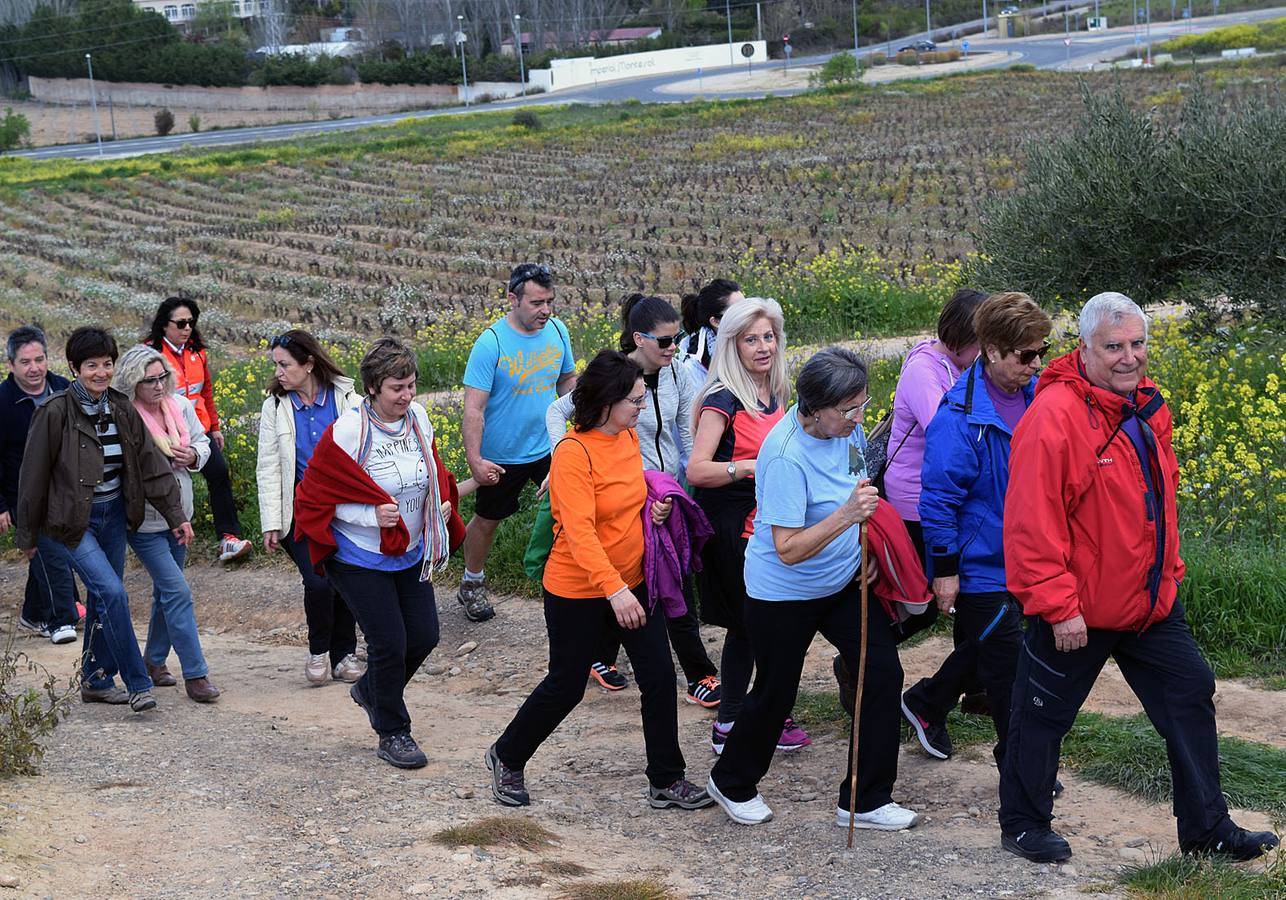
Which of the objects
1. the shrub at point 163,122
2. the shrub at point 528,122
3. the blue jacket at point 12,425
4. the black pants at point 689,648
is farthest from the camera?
the shrub at point 163,122

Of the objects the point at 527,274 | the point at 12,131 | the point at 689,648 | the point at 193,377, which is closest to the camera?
the point at 689,648

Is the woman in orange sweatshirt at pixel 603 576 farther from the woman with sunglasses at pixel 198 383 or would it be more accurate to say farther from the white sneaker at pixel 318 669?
the woman with sunglasses at pixel 198 383

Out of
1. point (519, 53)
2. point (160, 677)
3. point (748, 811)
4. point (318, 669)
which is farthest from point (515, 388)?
point (519, 53)

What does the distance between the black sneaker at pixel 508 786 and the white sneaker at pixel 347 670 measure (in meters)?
2.19

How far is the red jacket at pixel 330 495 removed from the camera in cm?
562

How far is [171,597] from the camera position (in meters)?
6.84

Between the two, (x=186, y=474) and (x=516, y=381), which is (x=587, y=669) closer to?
(x=516, y=381)

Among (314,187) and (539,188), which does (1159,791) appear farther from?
(314,187)

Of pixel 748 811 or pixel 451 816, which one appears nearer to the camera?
pixel 748 811

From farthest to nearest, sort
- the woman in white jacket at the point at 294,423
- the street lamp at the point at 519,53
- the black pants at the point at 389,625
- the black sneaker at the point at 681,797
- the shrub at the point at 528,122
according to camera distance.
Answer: the street lamp at the point at 519,53 → the shrub at the point at 528,122 → the woman in white jacket at the point at 294,423 → the black pants at the point at 389,625 → the black sneaker at the point at 681,797

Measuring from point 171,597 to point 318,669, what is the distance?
0.94m

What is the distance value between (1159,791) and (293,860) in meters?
3.03

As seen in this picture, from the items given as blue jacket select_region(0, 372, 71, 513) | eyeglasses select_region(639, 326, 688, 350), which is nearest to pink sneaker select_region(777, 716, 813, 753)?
eyeglasses select_region(639, 326, 688, 350)

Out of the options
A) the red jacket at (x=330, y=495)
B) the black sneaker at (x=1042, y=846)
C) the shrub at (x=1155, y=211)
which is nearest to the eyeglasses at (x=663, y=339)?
the red jacket at (x=330, y=495)
